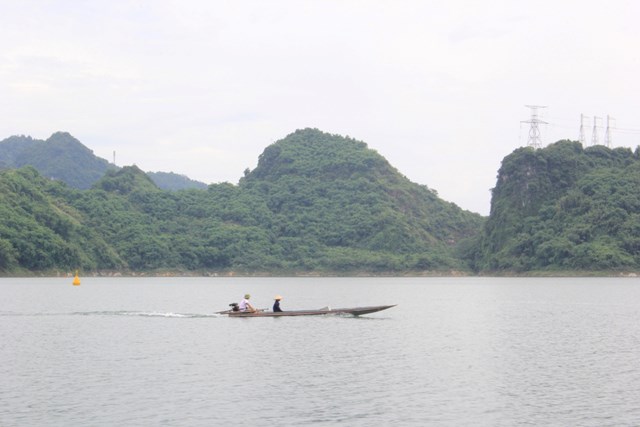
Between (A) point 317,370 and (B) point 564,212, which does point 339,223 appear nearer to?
(B) point 564,212

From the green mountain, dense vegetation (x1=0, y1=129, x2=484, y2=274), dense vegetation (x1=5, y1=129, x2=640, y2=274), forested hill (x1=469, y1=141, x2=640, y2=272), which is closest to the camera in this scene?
forested hill (x1=469, y1=141, x2=640, y2=272)

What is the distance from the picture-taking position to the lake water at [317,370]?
24.4 meters

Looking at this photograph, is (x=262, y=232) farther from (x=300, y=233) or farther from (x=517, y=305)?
(x=517, y=305)

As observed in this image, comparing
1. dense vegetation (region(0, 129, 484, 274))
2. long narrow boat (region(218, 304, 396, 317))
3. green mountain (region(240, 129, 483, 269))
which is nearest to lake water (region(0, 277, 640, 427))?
long narrow boat (region(218, 304, 396, 317))

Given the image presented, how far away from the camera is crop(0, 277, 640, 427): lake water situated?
24.4m

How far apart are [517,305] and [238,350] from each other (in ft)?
130

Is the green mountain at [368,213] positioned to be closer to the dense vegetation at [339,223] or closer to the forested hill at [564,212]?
the dense vegetation at [339,223]

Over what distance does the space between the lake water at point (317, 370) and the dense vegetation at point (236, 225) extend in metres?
78.4

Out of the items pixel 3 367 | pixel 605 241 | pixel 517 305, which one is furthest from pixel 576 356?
pixel 605 241

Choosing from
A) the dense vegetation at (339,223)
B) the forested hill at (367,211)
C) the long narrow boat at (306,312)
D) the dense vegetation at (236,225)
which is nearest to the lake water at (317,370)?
the long narrow boat at (306,312)

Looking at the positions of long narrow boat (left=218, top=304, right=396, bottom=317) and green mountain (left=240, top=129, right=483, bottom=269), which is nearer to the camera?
long narrow boat (left=218, top=304, right=396, bottom=317)

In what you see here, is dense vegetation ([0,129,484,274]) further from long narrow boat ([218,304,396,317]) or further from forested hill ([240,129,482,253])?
long narrow boat ([218,304,396,317])

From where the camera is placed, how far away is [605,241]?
13275 cm

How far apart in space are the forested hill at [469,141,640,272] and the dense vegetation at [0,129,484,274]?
54.8 feet
